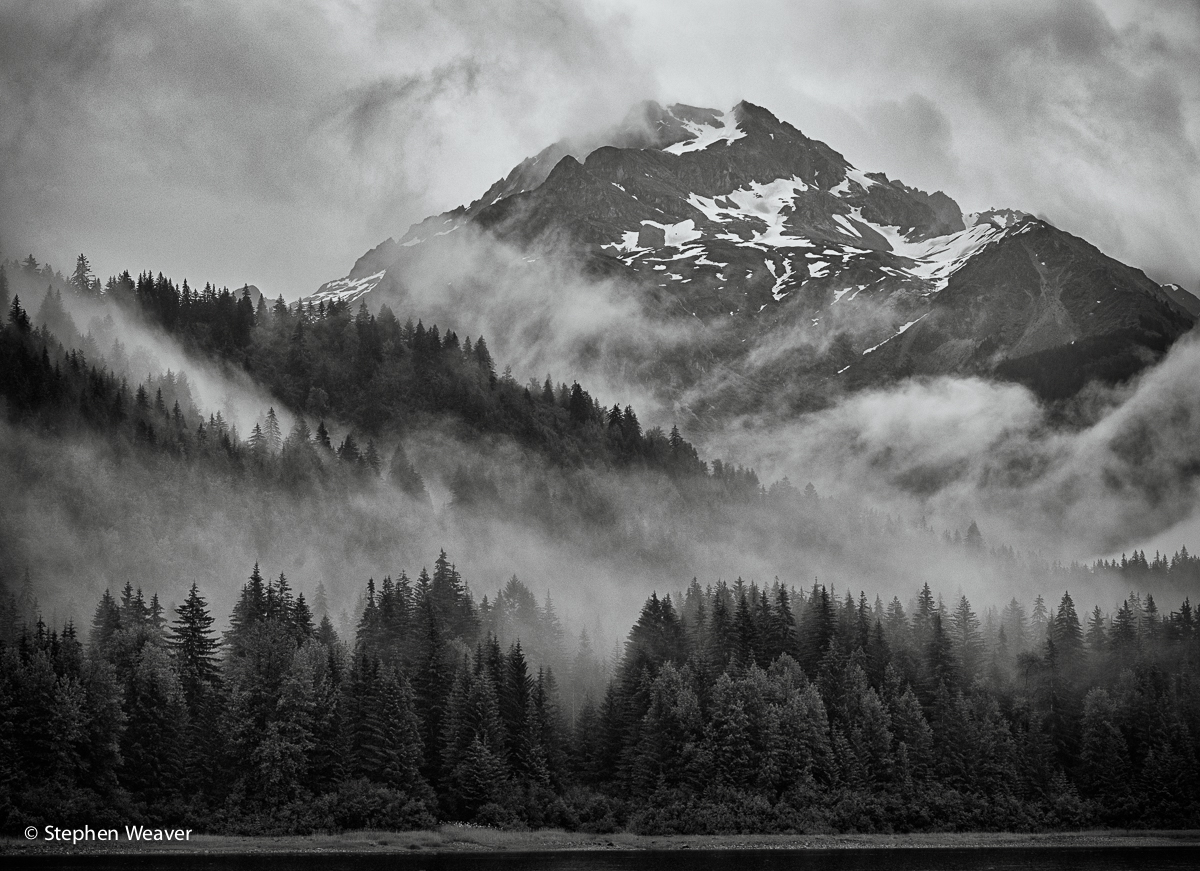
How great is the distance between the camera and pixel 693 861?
130625 millimetres

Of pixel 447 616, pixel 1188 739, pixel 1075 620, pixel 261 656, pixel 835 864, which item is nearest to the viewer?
pixel 835 864

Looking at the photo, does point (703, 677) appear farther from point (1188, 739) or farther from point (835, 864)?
point (1188, 739)

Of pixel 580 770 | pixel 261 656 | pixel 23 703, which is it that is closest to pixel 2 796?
pixel 23 703

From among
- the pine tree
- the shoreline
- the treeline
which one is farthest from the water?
the pine tree

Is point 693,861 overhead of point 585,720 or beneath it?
beneath

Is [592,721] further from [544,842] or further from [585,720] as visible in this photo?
[544,842]

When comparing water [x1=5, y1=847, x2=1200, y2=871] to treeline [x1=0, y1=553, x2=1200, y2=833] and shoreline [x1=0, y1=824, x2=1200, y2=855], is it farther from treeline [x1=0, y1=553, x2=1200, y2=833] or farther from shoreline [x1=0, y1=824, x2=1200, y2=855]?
treeline [x1=0, y1=553, x2=1200, y2=833]

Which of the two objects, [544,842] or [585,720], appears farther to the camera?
[585,720]

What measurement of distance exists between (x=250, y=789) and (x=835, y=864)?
2201 inches

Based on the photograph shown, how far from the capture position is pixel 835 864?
128625mm

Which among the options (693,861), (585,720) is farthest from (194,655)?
(693,861)

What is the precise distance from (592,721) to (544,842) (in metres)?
23.4

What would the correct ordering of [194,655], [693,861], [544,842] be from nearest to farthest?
[693,861] < [544,842] < [194,655]

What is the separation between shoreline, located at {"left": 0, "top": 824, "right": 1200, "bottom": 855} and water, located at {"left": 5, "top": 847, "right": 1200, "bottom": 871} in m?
1.55
